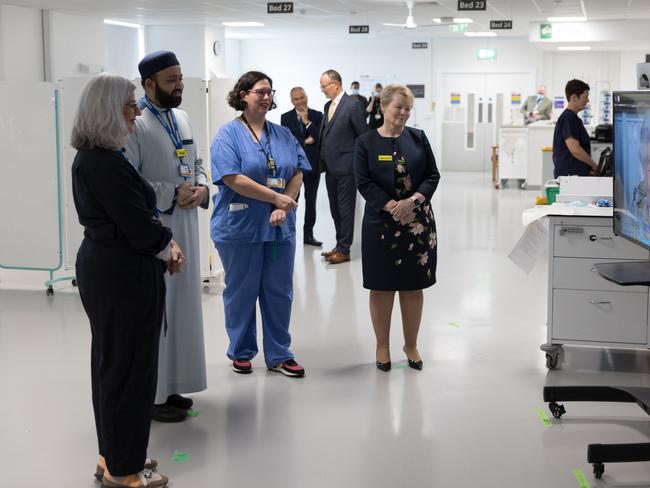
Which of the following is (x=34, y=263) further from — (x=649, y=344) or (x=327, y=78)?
(x=649, y=344)

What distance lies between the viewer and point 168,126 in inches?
149

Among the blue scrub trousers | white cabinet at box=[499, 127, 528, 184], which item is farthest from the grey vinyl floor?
white cabinet at box=[499, 127, 528, 184]

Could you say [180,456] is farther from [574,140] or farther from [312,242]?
[312,242]

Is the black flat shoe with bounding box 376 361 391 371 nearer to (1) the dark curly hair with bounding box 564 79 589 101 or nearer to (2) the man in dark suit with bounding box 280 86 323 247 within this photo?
(1) the dark curly hair with bounding box 564 79 589 101

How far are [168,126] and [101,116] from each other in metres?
0.92

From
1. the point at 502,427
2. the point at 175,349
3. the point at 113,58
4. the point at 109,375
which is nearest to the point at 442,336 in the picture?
the point at 502,427

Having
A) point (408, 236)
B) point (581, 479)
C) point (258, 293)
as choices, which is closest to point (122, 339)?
point (258, 293)

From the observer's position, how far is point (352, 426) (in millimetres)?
3812

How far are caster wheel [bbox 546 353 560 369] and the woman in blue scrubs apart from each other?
129 centimetres

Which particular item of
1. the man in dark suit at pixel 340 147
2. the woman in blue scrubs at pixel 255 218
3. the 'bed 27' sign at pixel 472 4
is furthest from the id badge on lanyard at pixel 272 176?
the 'bed 27' sign at pixel 472 4

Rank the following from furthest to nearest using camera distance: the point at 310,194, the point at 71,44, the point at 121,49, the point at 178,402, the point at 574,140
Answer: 1. the point at 121,49
2. the point at 71,44
3. the point at 310,194
4. the point at 574,140
5. the point at 178,402

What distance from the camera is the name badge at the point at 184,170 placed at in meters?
3.78

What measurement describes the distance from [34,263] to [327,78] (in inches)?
114

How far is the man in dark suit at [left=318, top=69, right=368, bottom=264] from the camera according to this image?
25.0 feet
